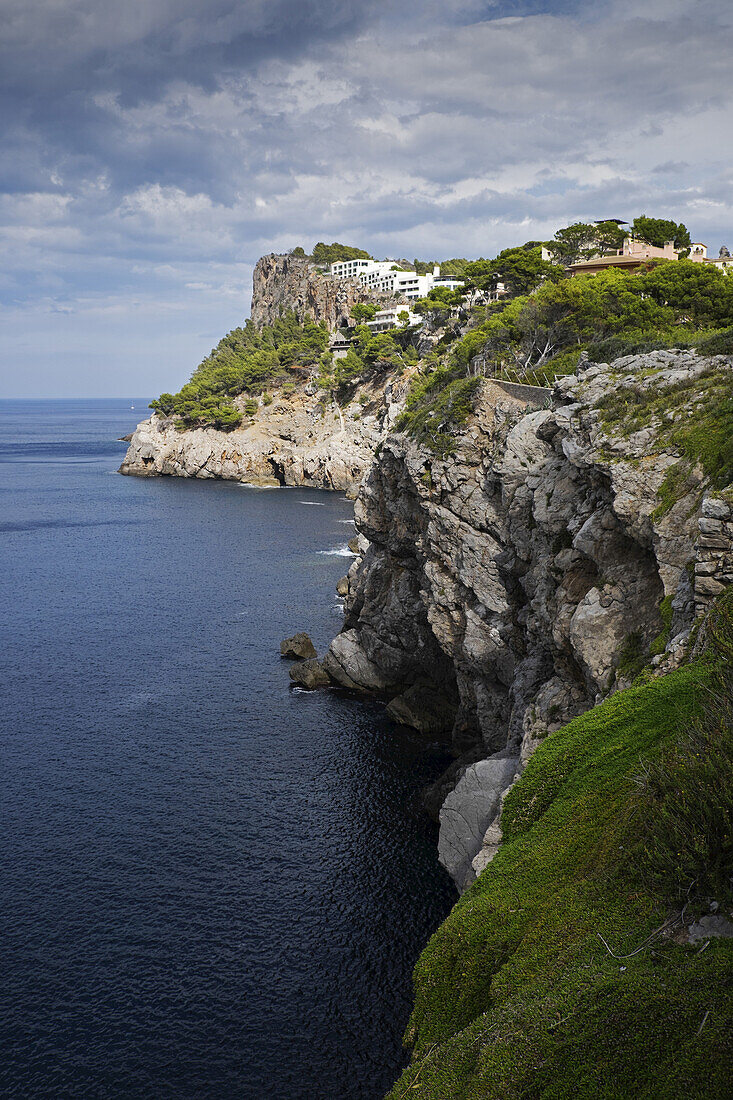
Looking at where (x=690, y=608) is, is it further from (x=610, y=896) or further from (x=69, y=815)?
(x=69, y=815)

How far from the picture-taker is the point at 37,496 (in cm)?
14050

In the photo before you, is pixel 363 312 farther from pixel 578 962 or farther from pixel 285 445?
pixel 578 962

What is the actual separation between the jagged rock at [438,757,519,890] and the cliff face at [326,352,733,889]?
74 millimetres

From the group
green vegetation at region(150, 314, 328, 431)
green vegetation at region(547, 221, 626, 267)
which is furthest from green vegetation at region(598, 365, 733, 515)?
green vegetation at region(150, 314, 328, 431)

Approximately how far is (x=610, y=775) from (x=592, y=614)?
39.0 feet

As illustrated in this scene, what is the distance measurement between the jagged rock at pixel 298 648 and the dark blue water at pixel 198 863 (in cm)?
168

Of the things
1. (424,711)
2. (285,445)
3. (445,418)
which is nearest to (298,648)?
(424,711)

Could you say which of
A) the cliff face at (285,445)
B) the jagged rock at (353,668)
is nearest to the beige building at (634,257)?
the jagged rock at (353,668)

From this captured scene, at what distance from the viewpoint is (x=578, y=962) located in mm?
10703

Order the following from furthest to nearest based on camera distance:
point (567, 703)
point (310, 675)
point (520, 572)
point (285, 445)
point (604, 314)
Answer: point (285, 445), point (310, 675), point (604, 314), point (520, 572), point (567, 703)

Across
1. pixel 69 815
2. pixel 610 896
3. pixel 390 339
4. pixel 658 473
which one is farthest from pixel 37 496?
pixel 610 896

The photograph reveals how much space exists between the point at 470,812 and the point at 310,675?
31.6 meters

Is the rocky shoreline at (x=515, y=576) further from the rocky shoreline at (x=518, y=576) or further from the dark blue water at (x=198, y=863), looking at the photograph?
the dark blue water at (x=198, y=863)

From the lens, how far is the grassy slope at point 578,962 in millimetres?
8570
